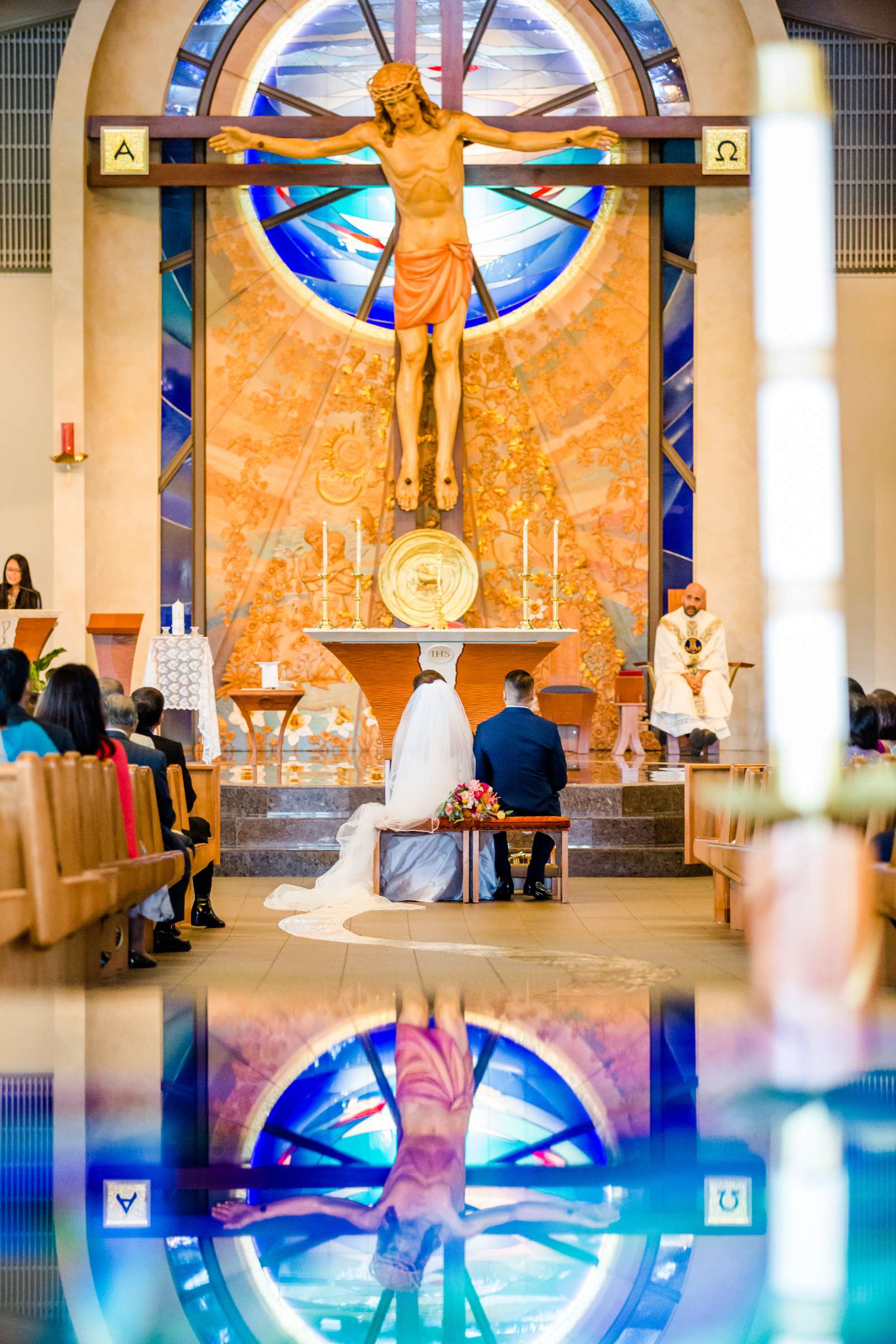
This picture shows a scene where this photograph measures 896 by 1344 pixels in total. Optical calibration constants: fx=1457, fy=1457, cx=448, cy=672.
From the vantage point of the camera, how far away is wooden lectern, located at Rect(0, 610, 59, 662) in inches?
319

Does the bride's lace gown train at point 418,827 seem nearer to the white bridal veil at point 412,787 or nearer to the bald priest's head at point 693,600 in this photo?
the white bridal veil at point 412,787

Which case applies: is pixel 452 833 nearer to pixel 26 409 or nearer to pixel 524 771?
pixel 524 771

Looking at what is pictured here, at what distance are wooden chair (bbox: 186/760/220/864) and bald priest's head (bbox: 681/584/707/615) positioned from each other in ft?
14.3

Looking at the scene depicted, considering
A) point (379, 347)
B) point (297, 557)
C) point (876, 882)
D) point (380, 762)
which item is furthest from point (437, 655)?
point (876, 882)

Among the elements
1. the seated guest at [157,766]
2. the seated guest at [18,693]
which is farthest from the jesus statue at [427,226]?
the seated guest at [18,693]

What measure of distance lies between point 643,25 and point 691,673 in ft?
17.1

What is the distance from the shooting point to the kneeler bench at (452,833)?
19.8 ft

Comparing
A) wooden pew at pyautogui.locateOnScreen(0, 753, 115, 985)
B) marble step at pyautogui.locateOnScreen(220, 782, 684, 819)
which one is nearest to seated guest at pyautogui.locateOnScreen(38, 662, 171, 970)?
wooden pew at pyautogui.locateOnScreen(0, 753, 115, 985)

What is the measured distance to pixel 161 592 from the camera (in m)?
11.1

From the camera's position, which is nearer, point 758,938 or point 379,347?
point 758,938

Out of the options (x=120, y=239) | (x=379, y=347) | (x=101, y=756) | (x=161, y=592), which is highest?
(x=120, y=239)

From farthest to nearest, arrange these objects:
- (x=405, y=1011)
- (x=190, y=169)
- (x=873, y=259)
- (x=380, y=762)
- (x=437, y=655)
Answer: (x=873, y=259), (x=190, y=169), (x=380, y=762), (x=437, y=655), (x=405, y=1011)

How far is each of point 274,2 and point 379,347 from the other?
270 centimetres

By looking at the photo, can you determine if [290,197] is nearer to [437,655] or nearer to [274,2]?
[274,2]
